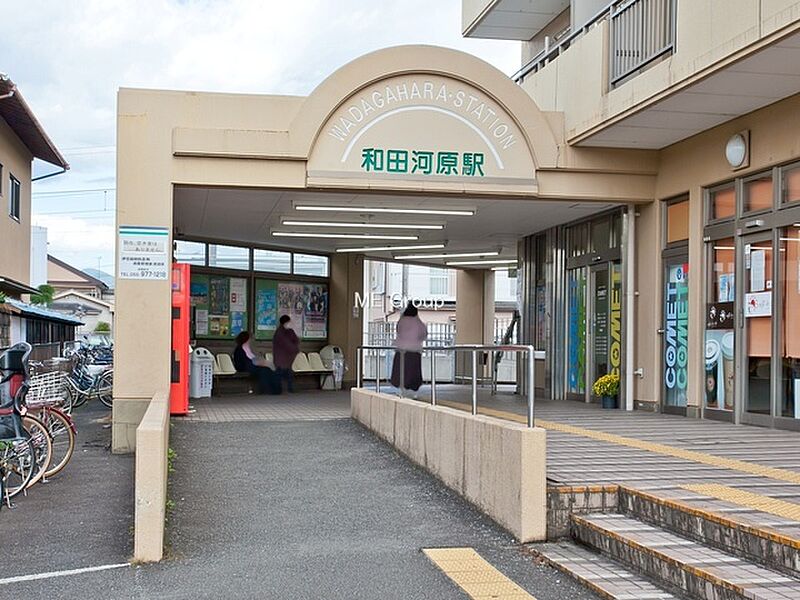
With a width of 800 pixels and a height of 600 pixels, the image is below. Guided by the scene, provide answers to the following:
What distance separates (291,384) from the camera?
2078 cm

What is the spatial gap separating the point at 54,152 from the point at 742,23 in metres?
23.4

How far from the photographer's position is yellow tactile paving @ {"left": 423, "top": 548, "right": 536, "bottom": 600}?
18.8ft

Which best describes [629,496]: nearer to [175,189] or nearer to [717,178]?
[717,178]

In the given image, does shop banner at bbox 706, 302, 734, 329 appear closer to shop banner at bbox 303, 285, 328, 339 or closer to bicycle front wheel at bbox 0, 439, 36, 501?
bicycle front wheel at bbox 0, 439, 36, 501

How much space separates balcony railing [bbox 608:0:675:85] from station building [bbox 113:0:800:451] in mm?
26

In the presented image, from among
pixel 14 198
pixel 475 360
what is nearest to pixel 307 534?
pixel 475 360

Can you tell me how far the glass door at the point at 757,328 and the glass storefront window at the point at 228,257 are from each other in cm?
1178

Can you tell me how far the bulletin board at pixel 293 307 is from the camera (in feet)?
69.8

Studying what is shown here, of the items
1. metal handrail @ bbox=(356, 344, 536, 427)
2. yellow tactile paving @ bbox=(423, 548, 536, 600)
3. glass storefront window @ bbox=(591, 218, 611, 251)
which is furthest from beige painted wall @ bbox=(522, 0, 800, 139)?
yellow tactile paving @ bbox=(423, 548, 536, 600)

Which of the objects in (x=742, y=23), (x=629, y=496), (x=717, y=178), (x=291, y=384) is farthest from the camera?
(x=291, y=384)

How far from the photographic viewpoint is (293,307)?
71.5ft

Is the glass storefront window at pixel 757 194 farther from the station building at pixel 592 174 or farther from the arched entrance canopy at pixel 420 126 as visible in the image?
the arched entrance canopy at pixel 420 126

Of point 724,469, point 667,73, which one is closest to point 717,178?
point 667,73

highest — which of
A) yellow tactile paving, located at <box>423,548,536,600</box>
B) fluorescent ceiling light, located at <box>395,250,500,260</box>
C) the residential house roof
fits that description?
the residential house roof
